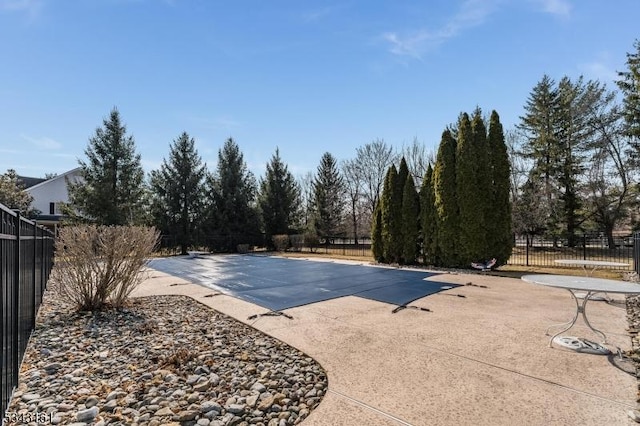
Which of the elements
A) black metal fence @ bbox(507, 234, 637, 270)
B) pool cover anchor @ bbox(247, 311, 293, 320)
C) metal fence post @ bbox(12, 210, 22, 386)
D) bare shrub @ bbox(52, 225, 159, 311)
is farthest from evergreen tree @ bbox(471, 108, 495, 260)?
metal fence post @ bbox(12, 210, 22, 386)

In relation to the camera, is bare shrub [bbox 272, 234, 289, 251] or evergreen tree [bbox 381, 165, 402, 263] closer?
evergreen tree [bbox 381, 165, 402, 263]

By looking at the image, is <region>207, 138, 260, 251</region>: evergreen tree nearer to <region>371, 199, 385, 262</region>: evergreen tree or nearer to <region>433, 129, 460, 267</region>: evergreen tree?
<region>371, 199, 385, 262</region>: evergreen tree

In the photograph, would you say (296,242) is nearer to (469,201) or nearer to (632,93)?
(469,201)

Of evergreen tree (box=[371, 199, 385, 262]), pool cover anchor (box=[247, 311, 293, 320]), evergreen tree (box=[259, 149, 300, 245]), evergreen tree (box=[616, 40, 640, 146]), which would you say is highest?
evergreen tree (box=[616, 40, 640, 146])

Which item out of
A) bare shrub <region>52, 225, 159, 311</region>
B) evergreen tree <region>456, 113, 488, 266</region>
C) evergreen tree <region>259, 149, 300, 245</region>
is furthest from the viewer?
evergreen tree <region>259, 149, 300, 245</region>

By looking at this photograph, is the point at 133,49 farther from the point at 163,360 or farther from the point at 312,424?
the point at 312,424

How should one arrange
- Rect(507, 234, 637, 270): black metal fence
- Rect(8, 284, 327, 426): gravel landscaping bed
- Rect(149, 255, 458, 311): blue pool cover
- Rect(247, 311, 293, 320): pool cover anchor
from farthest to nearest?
Rect(507, 234, 637, 270): black metal fence < Rect(149, 255, 458, 311): blue pool cover < Rect(247, 311, 293, 320): pool cover anchor < Rect(8, 284, 327, 426): gravel landscaping bed

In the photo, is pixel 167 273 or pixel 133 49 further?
pixel 167 273

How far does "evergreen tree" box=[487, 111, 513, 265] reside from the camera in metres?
11.2

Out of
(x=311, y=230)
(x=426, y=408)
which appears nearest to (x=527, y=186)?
(x=311, y=230)

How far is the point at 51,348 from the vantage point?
157 inches

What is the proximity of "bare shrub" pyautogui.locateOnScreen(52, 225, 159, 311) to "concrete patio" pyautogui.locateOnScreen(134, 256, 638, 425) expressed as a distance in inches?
66.9

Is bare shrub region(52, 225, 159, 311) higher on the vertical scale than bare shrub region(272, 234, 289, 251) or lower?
higher

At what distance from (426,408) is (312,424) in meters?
0.94
